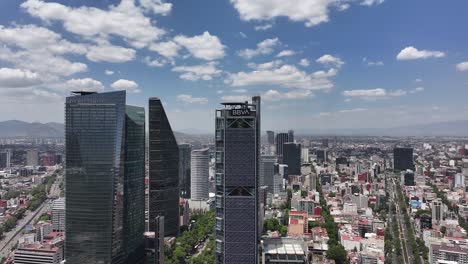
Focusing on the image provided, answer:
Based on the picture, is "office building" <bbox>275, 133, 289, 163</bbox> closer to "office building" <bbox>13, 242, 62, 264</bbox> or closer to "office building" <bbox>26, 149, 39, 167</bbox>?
"office building" <bbox>26, 149, 39, 167</bbox>

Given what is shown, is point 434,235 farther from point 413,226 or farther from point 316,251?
point 316,251

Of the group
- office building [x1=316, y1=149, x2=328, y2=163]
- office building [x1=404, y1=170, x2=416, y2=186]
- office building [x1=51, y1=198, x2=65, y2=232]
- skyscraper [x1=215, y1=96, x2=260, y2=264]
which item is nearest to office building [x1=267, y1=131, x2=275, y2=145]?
office building [x1=316, y1=149, x2=328, y2=163]

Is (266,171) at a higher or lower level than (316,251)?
higher

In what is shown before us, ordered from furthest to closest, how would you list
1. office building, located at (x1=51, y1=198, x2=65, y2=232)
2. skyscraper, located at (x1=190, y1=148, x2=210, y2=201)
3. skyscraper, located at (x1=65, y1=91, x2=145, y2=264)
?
skyscraper, located at (x1=190, y1=148, x2=210, y2=201), office building, located at (x1=51, y1=198, x2=65, y2=232), skyscraper, located at (x1=65, y1=91, x2=145, y2=264)

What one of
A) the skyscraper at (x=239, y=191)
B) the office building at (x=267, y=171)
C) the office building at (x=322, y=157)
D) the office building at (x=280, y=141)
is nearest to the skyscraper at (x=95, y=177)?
the skyscraper at (x=239, y=191)

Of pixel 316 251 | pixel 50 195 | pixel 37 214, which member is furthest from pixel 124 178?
pixel 50 195

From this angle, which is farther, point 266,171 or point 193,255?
point 266,171
